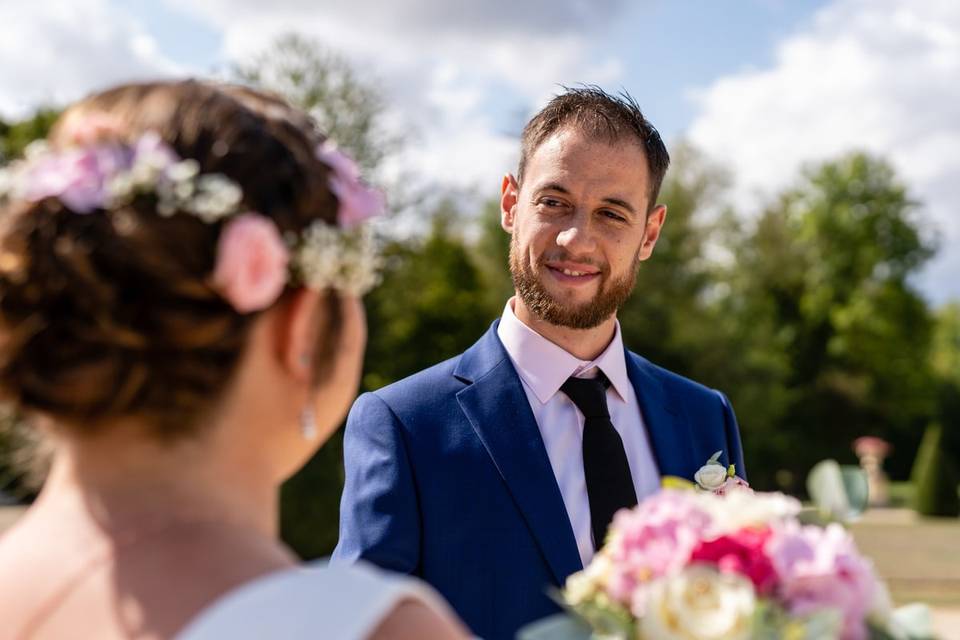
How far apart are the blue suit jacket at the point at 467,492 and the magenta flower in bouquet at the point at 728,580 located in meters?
1.29

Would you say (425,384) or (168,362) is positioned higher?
(168,362)

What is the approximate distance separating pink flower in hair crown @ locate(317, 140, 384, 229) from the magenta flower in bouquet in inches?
27.0

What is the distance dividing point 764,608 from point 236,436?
34.0 inches

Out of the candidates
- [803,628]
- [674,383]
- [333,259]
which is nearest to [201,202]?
[333,259]

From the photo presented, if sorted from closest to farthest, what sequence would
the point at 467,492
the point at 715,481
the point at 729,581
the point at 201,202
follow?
the point at 201,202 → the point at 729,581 → the point at 715,481 → the point at 467,492

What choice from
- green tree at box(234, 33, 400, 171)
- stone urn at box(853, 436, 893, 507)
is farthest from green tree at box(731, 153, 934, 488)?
green tree at box(234, 33, 400, 171)

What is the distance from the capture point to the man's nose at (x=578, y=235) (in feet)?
11.9

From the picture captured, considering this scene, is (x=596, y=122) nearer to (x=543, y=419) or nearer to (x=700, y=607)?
(x=543, y=419)

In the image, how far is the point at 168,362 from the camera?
155cm

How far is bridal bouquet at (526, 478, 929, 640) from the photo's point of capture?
5.32 feet

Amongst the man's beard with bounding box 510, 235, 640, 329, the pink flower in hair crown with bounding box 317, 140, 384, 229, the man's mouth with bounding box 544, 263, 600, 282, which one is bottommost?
the man's beard with bounding box 510, 235, 640, 329

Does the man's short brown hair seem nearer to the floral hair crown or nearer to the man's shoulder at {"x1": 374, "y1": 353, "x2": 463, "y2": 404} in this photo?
the man's shoulder at {"x1": 374, "y1": 353, "x2": 463, "y2": 404}

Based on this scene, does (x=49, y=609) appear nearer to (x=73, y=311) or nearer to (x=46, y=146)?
(x=73, y=311)

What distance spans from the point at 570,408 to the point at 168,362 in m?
2.15
